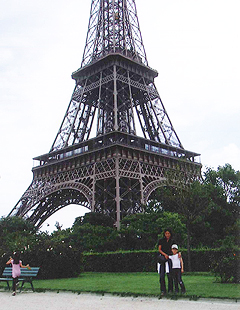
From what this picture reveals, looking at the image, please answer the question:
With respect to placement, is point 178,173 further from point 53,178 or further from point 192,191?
point 53,178

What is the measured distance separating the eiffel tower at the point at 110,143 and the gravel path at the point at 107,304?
86.1 feet

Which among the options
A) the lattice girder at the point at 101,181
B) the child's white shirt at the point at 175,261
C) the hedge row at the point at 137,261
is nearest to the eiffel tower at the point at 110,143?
the lattice girder at the point at 101,181

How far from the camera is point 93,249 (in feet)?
100

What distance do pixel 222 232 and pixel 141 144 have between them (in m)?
14.7

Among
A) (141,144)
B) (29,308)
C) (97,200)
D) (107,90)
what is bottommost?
(29,308)

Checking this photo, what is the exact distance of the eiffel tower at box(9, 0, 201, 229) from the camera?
40.2 metres

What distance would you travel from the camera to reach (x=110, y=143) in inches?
1646

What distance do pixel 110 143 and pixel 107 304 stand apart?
33.1 metres

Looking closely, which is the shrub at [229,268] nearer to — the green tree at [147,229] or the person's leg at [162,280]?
the person's leg at [162,280]

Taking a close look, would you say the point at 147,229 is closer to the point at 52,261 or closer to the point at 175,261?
the point at 52,261

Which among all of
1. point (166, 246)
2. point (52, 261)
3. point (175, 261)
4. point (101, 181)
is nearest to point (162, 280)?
point (175, 261)

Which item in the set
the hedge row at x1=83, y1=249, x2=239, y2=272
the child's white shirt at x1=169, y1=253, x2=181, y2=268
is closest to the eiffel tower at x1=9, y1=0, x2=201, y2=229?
the hedge row at x1=83, y1=249, x2=239, y2=272

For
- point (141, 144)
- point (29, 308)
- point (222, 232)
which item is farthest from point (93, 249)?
point (29, 308)

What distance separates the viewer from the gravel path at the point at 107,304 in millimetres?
8422
